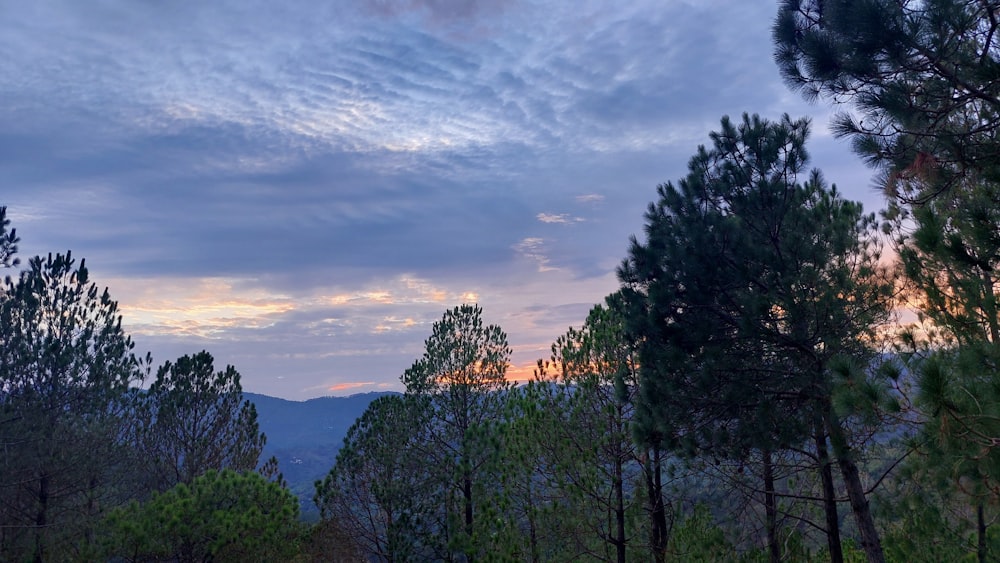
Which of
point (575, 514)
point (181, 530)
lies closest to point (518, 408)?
point (575, 514)

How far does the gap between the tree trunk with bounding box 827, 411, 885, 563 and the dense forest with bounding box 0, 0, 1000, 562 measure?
1.4 inches

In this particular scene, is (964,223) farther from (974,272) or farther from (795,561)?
(795,561)

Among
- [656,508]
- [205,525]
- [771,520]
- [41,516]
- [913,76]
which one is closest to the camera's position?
[913,76]

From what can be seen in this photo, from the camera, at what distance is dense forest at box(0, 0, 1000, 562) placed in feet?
20.6

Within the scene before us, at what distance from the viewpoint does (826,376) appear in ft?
29.8

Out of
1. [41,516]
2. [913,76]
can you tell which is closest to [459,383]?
[41,516]

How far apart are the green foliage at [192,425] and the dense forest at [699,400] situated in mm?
102

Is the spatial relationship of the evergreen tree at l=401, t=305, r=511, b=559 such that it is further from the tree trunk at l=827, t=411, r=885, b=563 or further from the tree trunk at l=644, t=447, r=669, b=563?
the tree trunk at l=827, t=411, r=885, b=563

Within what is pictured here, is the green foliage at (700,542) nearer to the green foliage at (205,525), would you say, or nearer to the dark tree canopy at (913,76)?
the dark tree canopy at (913,76)

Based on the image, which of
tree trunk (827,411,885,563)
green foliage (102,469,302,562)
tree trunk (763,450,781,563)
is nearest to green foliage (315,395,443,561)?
green foliage (102,469,302,562)

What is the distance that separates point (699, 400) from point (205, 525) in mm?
11676

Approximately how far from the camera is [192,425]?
2078 cm

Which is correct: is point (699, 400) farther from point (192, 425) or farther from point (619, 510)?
point (192, 425)

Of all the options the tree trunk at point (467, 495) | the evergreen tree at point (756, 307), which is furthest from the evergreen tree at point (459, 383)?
the evergreen tree at point (756, 307)
